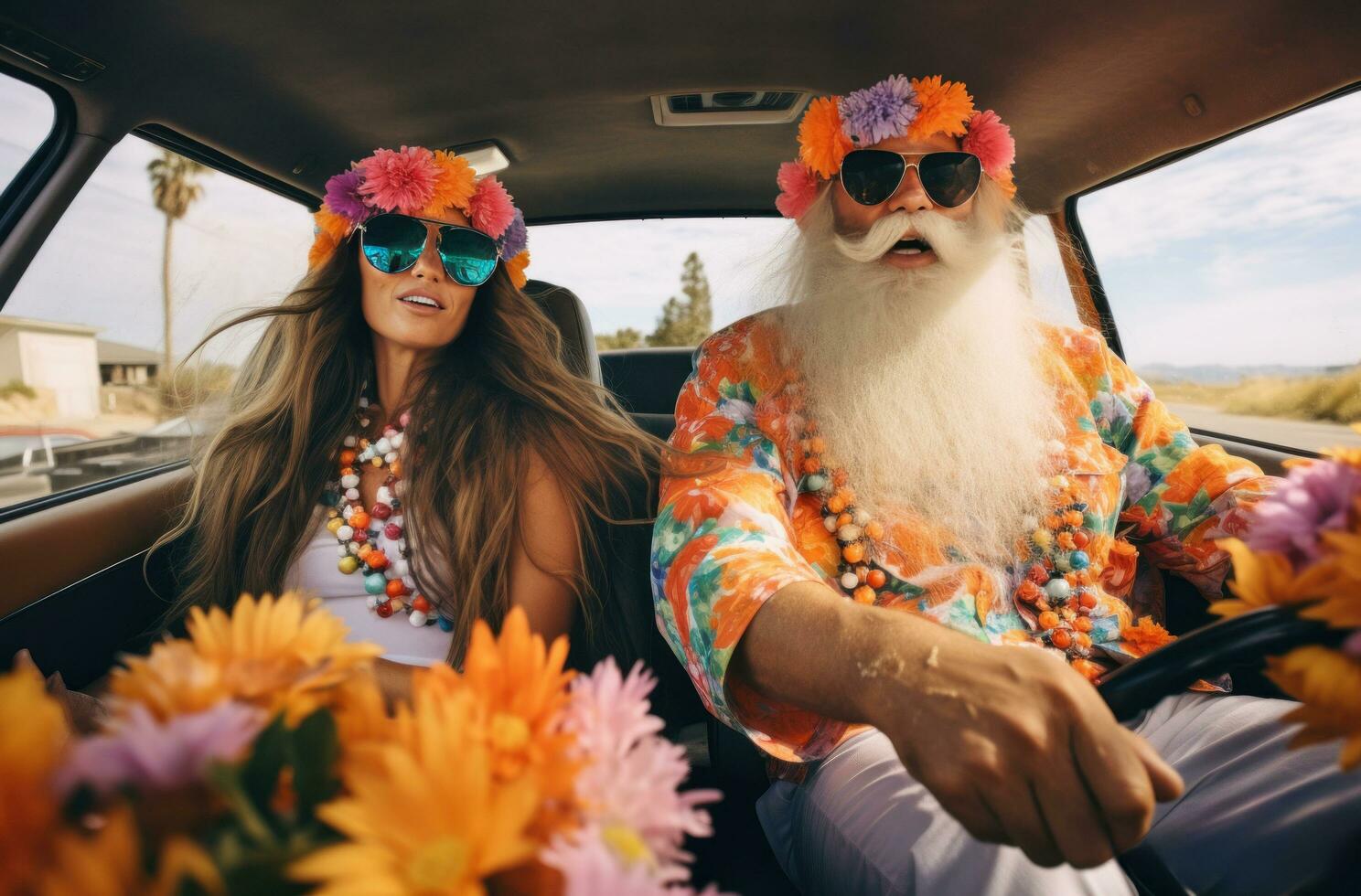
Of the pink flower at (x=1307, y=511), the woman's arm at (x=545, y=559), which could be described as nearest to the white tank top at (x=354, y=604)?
the woman's arm at (x=545, y=559)

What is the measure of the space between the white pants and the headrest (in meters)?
1.38

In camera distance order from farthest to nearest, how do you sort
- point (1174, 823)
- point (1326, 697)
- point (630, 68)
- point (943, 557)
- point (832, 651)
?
point (630, 68) → point (943, 557) → point (1174, 823) → point (832, 651) → point (1326, 697)

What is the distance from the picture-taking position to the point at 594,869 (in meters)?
0.39

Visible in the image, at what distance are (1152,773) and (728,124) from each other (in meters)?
2.26

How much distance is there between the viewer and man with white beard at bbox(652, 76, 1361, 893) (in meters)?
0.73

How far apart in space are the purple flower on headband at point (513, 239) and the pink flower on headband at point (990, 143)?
1.06m

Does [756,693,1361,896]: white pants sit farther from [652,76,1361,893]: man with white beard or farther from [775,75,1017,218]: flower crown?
[775,75,1017,218]: flower crown

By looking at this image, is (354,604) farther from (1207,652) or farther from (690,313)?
(690,313)

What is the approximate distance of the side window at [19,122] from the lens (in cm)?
162

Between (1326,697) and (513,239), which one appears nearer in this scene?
(1326,697)

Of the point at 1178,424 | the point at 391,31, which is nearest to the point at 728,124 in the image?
the point at 391,31

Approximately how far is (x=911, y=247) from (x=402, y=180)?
1.12 m

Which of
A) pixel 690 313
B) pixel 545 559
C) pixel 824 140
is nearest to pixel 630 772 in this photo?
pixel 545 559

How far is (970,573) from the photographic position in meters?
1.50
